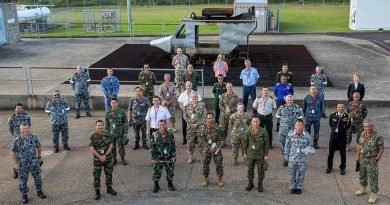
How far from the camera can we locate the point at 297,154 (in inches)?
351

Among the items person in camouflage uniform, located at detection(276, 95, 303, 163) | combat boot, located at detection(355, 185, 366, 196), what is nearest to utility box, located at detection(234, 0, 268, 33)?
person in camouflage uniform, located at detection(276, 95, 303, 163)

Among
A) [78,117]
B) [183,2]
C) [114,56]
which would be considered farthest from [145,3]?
[78,117]

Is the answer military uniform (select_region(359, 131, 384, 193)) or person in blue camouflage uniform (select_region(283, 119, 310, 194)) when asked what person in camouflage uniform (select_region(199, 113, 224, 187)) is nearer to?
person in blue camouflage uniform (select_region(283, 119, 310, 194))

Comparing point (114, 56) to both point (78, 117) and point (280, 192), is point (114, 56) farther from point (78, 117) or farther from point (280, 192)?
point (280, 192)

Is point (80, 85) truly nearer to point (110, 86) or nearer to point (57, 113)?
point (110, 86)

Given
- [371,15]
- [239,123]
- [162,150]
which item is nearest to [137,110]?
[162,150]

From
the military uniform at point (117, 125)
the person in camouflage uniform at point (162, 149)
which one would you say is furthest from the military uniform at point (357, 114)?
the military uniform at point (117, 125)

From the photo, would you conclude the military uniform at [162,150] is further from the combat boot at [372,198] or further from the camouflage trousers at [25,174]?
the combat boot at [372,198]

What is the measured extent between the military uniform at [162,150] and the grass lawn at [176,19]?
23.1 metres

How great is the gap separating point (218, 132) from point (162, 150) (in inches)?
45.7

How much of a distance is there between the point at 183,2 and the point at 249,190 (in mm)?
49112

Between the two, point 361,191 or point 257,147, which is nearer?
point 257,147

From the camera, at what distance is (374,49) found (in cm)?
2570

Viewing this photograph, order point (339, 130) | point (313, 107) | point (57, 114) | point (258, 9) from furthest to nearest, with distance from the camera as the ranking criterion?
point (258, 9) → point (57, 114) → point (313, 107) → point (339, 130)
